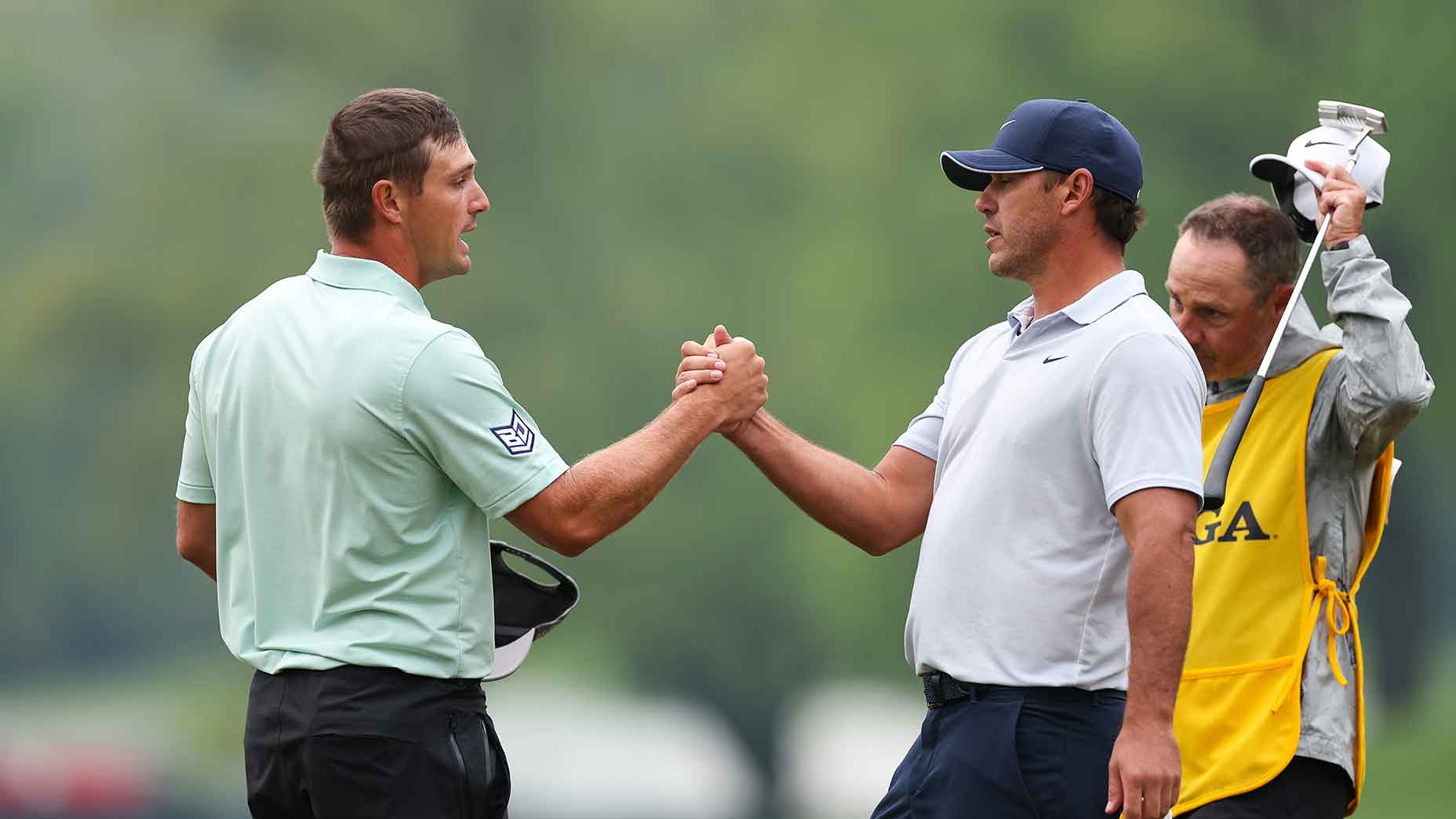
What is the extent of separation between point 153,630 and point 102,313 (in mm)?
1267

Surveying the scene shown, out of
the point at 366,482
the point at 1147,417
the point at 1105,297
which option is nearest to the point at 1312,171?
the point at 1105,297

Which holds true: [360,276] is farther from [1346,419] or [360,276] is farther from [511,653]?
[1346,419]

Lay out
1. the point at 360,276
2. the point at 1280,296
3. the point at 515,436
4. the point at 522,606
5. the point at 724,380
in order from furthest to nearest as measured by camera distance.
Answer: the point at 1280,296 < the point at 724,380 < the point at 522,606 < the point at 360,276 < the point at 515,436

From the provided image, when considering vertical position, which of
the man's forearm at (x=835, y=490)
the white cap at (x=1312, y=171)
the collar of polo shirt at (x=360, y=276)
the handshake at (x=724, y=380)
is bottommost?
the man's forearm at (x=835, y=490)

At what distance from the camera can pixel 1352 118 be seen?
127 inches

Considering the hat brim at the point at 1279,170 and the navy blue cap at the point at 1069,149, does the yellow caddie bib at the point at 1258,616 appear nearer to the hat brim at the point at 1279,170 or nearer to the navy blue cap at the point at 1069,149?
the hat brim at the point at 1279,170

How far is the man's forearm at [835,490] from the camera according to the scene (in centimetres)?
301

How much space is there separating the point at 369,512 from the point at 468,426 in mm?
191

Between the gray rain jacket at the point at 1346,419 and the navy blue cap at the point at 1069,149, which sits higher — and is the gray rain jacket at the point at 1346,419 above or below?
below

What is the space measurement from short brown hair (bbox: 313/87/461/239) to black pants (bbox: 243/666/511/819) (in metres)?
0.73

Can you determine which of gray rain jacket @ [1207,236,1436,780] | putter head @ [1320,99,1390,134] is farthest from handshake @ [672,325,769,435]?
putter head @ [1320,99,1390,134]

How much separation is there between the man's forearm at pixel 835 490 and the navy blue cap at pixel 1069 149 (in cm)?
63

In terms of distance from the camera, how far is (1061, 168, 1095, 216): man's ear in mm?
2709

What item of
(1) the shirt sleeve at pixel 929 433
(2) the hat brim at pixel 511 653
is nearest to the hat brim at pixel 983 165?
(1) the shirt sleeve at pixel 929 433
